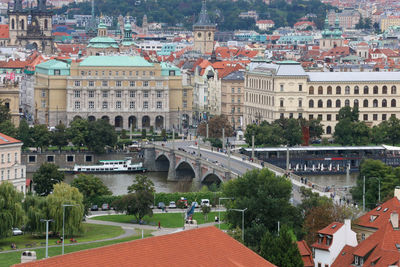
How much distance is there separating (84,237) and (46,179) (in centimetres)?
1658

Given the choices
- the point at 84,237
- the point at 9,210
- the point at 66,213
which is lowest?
the point at 84,237

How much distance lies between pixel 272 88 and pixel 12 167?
49552mm

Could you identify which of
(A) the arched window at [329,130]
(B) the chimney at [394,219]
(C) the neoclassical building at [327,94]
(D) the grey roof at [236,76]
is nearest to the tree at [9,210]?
(B) the chimney at [394,219]

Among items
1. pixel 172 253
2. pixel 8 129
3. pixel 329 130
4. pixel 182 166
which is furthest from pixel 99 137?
pixel 172 253

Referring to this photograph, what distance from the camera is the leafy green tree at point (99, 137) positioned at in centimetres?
11950

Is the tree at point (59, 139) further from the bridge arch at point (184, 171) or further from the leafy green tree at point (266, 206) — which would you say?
the leafy green tree at point (266, 206)

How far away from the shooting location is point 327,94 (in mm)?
132875

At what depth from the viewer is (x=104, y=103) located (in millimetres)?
140250

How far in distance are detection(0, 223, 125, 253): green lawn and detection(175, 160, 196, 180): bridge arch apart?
1277 inches

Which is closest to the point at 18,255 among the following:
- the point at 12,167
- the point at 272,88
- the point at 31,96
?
the point at 12,167

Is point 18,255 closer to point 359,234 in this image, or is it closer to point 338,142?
point 359,234

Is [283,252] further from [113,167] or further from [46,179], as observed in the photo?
[113,167]

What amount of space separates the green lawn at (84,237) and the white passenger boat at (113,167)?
1523 inches

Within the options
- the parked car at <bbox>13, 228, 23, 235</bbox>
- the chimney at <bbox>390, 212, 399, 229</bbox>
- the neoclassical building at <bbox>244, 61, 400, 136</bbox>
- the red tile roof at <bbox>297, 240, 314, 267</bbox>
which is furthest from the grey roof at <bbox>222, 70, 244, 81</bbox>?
the red tile roof at <bbox>297, 240, 314, 267</bbox>
